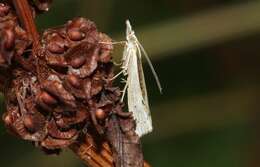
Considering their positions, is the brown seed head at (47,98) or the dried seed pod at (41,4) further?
the dried seed pod at (41,4)

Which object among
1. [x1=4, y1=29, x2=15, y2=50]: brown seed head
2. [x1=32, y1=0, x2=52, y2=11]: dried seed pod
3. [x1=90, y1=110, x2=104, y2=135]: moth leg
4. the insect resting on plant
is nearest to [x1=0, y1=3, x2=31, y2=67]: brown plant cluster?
[x1=4, y1=29, x2=15, y2=50]: brown seed head

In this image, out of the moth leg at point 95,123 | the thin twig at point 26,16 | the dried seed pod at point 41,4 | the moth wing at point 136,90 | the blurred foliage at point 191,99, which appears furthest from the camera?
the blurred foliage at point 191,99

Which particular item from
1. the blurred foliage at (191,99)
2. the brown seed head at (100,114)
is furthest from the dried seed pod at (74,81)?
the blurred foliage at (191,99)

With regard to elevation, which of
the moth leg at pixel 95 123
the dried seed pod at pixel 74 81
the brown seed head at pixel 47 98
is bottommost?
the moth leg at pixel 95 123

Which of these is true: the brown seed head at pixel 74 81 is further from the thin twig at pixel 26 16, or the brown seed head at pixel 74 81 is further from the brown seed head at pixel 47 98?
the thin twig at pixel 26 16

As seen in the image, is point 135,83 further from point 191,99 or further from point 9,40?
point 191,99

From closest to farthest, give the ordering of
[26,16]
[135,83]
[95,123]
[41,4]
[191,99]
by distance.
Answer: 1. [26,16]
2. [95,123]
3. [41,4]
4. [135,83]
5. [191,99]

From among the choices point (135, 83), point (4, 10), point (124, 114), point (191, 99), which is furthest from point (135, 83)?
point (191, 99)

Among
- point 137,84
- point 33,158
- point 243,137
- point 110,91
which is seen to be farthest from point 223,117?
point 110,91

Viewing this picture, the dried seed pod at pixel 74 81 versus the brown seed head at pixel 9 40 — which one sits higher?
the brown seed head at pixel 9 40

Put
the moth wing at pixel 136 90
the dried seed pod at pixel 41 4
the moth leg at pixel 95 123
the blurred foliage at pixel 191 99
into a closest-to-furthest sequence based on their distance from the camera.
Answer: the moth leg at pixel 95 123, the dried seed pod at pixel 41 4, the moth wing at pixel 136 90, the blurred foliage at pixel 191 99
